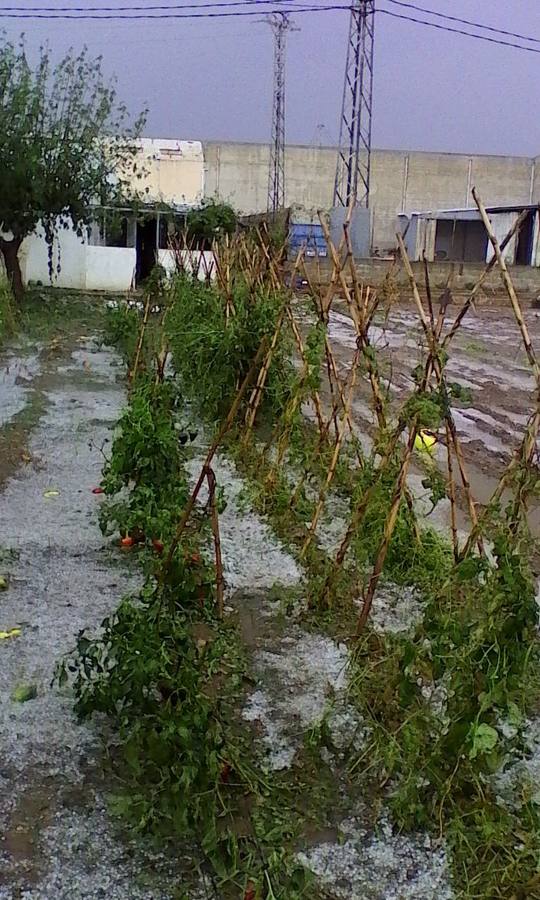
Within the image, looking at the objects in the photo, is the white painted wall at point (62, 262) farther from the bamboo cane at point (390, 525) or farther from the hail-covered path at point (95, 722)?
the bamboo cane at point (390, 525)

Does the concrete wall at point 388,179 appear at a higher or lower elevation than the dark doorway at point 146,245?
higher

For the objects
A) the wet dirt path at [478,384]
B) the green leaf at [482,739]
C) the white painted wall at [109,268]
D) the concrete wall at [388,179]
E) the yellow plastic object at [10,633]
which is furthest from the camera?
the concrete wall at [388,179]

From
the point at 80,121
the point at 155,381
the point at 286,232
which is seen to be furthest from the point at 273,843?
the point at 80,121

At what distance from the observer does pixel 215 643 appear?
3281 millimetres

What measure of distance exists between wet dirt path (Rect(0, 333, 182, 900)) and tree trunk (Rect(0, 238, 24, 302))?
9.04 meters

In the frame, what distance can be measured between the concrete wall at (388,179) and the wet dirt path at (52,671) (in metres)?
39.3

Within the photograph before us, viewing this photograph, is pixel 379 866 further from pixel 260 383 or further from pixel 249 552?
pixel 260 383

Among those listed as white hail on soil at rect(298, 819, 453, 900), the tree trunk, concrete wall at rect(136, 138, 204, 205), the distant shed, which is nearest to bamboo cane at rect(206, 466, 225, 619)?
white hail on soil at rect(298, 819, 453, 900)

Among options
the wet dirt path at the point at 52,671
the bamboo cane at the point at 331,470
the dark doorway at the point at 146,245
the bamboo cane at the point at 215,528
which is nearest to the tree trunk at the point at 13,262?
the dark doorway at the point at 146,245

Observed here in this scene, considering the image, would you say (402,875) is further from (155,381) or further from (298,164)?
(298,164)

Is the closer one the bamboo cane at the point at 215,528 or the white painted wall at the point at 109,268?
the bamboo cane at the point at 215,528

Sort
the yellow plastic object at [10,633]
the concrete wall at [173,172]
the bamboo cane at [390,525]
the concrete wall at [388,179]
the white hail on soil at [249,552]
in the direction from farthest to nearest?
the concrete wall at [388,179]
the concrete wall at [173,172]
the white hail on soil at [249,552]
the yellow plastic object at [10,633]
the bamboo cane at [390,525]

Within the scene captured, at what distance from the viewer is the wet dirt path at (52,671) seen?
2447mm

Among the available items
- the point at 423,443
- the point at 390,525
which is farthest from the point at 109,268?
the point at 390,525
